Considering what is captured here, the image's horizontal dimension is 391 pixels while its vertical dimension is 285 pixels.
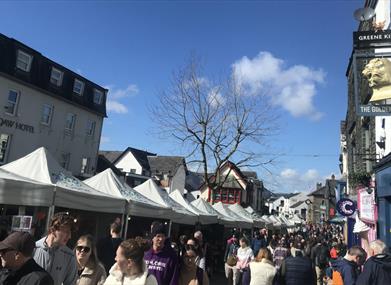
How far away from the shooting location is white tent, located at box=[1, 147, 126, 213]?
8.16m

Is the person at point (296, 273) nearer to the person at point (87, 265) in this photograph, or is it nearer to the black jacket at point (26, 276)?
the person at point (87, 265)

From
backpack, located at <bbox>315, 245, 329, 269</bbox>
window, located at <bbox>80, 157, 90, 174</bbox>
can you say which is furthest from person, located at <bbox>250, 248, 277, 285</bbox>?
window, located at <bbox>80, 157, 90, 174</bbox>

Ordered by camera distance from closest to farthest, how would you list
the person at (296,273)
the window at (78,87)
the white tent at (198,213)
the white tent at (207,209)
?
the person at (296,273) → the white tent at (198,213) → the white tent at (207,209) → the window at (78,87)

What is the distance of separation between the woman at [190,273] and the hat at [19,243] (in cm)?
251

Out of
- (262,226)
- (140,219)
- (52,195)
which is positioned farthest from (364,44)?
(262,226)

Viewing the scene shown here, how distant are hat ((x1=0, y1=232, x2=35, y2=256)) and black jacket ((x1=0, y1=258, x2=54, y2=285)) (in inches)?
4.1

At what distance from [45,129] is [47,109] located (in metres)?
1.60

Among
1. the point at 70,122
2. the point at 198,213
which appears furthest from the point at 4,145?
the point at 198,213

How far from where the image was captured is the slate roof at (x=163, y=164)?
54.2 meters

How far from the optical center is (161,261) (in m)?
4.98

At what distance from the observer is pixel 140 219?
17125 mm

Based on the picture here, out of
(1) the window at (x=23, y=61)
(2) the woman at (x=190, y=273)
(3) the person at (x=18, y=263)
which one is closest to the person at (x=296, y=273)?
(2) the woman at (x=190, y=273)

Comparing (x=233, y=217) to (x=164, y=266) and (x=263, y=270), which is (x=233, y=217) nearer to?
(x=263, y=270)

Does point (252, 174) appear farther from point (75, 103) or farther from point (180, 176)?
point (75, 103)
